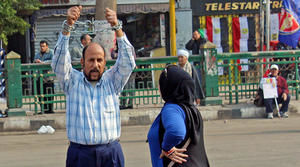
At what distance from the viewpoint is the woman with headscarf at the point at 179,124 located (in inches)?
163

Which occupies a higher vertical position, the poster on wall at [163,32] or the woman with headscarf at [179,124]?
the poster on wall at [163,32]

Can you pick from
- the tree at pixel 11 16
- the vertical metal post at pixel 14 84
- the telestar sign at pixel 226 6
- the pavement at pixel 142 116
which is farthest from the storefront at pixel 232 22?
the vertical metal post at pixel 14 84

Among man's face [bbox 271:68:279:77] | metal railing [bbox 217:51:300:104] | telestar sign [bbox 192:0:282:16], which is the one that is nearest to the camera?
man's face [bbox 271:68:279:77]

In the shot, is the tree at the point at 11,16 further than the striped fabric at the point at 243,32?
No

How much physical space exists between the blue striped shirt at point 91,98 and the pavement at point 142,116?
25.1 ft

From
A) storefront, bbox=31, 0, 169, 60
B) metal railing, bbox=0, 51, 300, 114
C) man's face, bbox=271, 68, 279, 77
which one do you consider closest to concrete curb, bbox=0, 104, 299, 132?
metal railing, bbox=0, 51, 300, 114

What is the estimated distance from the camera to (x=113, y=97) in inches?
168

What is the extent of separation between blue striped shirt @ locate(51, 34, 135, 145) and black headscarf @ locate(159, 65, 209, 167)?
35cm

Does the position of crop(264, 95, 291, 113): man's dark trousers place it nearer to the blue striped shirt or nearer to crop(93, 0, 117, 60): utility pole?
crop(93, 0, 117, 60): utility pole

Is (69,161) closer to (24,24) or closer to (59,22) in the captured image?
(24,24)

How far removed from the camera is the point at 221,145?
9008mm

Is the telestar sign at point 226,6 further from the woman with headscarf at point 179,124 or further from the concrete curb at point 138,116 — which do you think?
the woman with headscarf at point 179,124

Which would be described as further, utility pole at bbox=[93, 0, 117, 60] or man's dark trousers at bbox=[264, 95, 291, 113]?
utility pole at bbox=[93, 0, 117, 60]

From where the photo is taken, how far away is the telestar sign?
66.6ft
